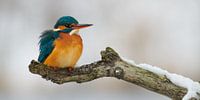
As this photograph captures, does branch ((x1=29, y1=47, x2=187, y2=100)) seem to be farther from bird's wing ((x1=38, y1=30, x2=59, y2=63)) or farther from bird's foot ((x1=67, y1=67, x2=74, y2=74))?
bird's wing ((x1=38, y1=30, x2=59, y2=63))

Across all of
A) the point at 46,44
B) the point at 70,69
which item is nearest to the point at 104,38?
the point at 46,44

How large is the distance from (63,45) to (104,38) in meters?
2.82

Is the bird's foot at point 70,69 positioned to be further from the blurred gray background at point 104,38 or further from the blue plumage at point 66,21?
the blurred gray background at point 104,38

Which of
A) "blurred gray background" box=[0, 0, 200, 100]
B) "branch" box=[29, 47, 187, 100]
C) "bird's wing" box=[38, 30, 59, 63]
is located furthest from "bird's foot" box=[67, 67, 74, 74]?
"blurred gray background" box=[0, 0, 200, 100]

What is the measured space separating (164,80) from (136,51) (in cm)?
286

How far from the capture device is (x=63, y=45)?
1.44 metres

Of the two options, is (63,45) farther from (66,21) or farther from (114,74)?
(114,74)

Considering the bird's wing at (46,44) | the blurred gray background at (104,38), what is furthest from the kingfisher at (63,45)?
the blurred gray background at (104,38)

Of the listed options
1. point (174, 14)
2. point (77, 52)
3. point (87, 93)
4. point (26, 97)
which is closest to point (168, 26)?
point (174, 14)

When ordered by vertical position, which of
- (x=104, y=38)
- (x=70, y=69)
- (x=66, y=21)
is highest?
(x=104, y=38)

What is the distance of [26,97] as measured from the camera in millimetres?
3785

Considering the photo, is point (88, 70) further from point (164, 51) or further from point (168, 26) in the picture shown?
point (168, 26)

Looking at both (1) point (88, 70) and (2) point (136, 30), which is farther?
(2) point (136, 30)

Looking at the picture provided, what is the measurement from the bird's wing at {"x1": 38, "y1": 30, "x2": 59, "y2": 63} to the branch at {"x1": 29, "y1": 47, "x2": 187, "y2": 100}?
12 cm
